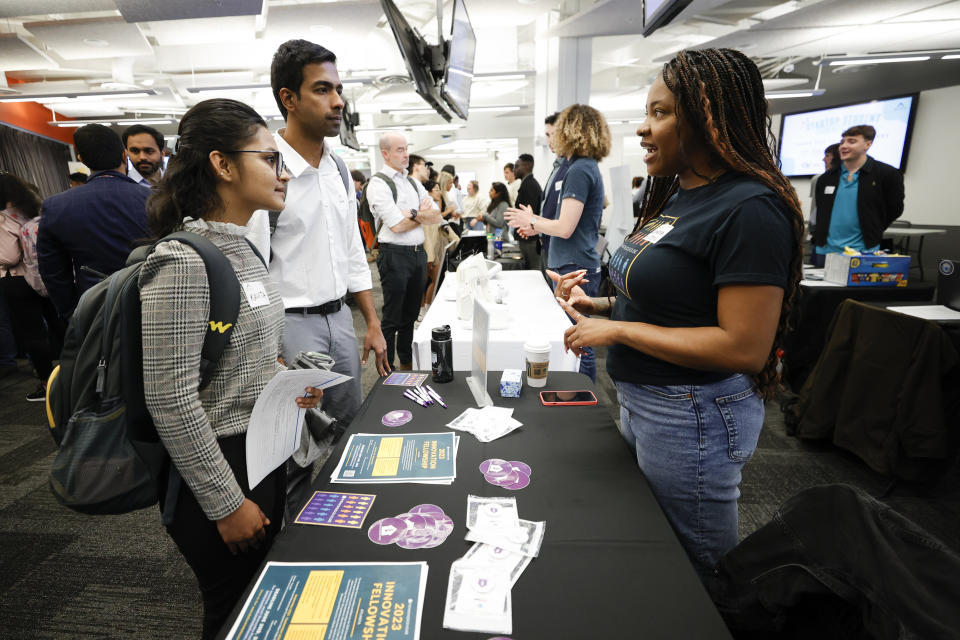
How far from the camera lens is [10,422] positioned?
3.02m

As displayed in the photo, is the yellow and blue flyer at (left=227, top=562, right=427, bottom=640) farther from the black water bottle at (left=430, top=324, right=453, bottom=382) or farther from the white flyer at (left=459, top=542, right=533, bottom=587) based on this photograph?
the black water bottle at (left=430, top=324, right=453, bottom=382)

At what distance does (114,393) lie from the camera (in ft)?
2.75

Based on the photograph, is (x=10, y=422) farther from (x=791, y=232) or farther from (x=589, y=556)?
(x=791, y=232)

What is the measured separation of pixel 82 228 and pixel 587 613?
2490 mm

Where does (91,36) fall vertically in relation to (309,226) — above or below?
above

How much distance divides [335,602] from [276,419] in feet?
1.36

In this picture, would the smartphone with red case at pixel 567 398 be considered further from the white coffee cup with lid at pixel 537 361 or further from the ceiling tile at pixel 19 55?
the ceiling tile at pixel 19 55

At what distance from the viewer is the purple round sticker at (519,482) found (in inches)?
37.3

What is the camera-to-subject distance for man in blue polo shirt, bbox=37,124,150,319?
6.75 feet

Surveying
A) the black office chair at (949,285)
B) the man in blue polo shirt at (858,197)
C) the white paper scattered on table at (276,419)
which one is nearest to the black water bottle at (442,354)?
the white paper scattered on table at (276,419)

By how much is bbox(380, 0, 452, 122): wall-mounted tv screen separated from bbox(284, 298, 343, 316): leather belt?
129 cm

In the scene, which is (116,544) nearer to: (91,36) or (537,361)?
(537,361)

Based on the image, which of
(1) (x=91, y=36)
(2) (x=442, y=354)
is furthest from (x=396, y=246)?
(1) (x=91, y=36)

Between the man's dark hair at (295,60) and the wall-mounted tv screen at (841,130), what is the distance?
6109 mm
